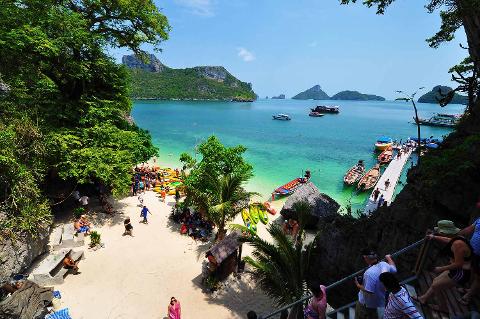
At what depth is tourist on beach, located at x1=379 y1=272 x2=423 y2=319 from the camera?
464 centimetres

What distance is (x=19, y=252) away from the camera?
522 inches

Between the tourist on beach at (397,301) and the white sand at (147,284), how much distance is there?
8.60 m

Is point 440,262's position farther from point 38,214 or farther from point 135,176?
point 135,176

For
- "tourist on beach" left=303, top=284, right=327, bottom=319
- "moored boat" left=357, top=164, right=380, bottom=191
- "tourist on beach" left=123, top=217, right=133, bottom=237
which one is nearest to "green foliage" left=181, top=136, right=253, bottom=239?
"tourist on beach" left=123, top=217, right=133, bottom=237

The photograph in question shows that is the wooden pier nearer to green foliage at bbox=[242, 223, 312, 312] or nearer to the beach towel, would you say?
green foliage at bbox=[242, 223, 312, 312]

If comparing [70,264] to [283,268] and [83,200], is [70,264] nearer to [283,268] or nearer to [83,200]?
[83,200]

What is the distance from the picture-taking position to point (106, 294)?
42.3 feet

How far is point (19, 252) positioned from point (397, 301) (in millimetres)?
14803

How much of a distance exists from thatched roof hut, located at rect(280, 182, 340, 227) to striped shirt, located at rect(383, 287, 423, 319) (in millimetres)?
14765

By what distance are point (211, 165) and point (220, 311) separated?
7985 millimetres

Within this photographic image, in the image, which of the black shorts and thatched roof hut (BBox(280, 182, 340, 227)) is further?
thatched roof hut (BBox(280, 182, 340, 227))

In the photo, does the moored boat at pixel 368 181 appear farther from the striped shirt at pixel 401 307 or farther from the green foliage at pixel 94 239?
the striped shirt at pixel 401 307

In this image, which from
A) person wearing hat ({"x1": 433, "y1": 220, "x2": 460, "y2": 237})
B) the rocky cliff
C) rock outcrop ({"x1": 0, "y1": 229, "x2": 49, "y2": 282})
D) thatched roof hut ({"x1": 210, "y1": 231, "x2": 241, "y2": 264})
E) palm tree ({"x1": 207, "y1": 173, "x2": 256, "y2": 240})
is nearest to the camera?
person wearing hat ({"x1": 433, "y1": 220, "x2": 460, "y2": 237})

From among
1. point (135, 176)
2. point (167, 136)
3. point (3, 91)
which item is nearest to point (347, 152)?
point (167, 136)
